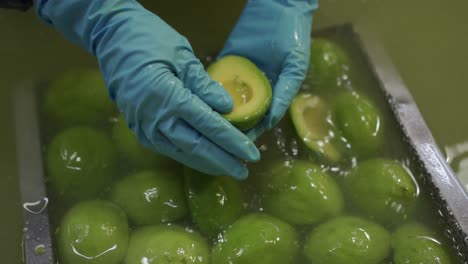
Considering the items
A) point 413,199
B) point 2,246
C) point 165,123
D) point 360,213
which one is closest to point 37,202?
point 2,246

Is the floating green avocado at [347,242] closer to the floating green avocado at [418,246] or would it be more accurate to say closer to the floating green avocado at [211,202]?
the floating green avocado at [418,246]

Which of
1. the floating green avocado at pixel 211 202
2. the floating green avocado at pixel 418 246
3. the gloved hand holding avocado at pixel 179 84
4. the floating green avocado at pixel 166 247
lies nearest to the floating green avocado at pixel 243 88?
the gloved hand holding avocado at pixel 179 84

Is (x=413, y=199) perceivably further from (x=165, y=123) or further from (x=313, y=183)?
(x=165, y=123)

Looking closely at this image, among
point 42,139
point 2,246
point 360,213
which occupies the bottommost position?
point 2,246

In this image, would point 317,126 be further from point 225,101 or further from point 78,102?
point 78,102

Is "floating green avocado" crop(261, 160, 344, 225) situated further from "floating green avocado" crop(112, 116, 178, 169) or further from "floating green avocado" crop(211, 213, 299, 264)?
"floating green avocado" crop(112, 116, 178, 169)

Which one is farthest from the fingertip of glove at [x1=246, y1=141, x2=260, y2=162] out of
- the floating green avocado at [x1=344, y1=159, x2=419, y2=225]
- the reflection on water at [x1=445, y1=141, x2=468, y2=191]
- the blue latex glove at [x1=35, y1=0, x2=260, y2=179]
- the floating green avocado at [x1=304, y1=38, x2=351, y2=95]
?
the reflection on water at [x1=445, y1=141, x2=468, y2=191]
